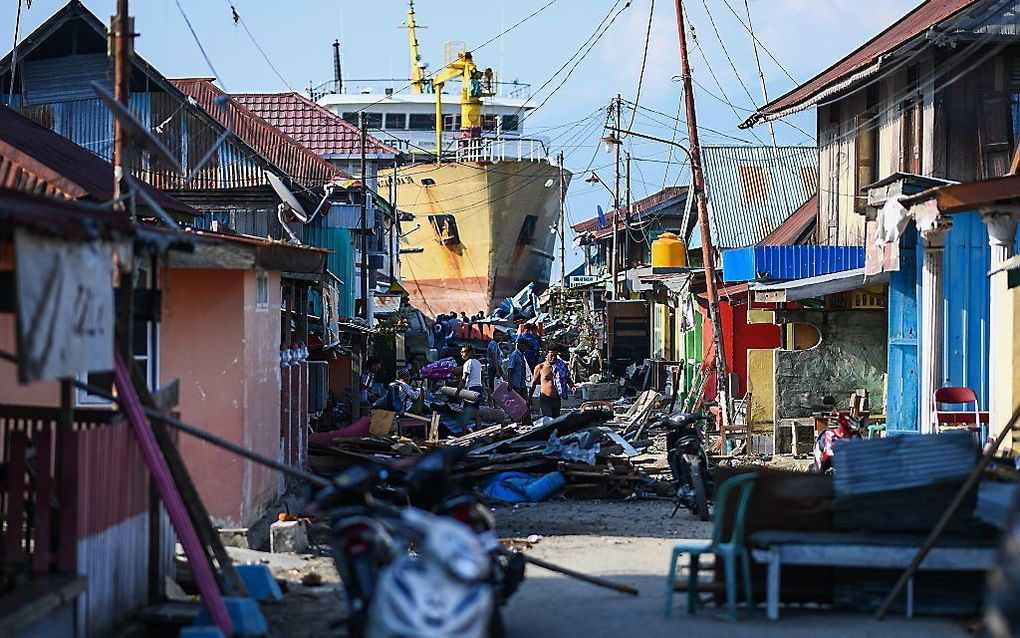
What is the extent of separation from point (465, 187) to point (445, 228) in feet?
9.30

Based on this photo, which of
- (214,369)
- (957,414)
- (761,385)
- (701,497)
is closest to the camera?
(214,369)

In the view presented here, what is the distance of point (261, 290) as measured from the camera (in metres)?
15.0

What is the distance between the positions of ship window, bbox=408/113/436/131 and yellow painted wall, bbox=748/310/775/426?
1817 inches

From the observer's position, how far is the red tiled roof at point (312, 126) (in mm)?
46619

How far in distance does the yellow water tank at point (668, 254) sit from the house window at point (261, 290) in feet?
63.3

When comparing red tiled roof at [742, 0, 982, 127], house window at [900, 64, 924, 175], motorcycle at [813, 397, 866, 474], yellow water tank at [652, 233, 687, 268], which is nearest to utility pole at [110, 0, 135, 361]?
motorcycle at [813, 397, 866, 474]

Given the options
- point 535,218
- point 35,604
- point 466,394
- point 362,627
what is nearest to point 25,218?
point 35,604

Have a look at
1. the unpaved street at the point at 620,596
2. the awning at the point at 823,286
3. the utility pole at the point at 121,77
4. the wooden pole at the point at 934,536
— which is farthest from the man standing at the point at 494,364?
the wooden pole at the point at 934,536

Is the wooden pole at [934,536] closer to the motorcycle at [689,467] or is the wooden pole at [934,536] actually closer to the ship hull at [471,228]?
the motorcycle at [689,467]

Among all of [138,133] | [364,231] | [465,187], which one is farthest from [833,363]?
[465,187]

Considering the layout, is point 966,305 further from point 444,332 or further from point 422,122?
point 422,122

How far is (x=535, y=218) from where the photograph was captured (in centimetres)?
6738

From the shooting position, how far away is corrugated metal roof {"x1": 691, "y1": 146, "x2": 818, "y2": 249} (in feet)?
114

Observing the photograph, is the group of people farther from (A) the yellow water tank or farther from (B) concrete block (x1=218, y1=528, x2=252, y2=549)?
(B) concrete block (x1=218, y1=528, x2=252, y2=549)
